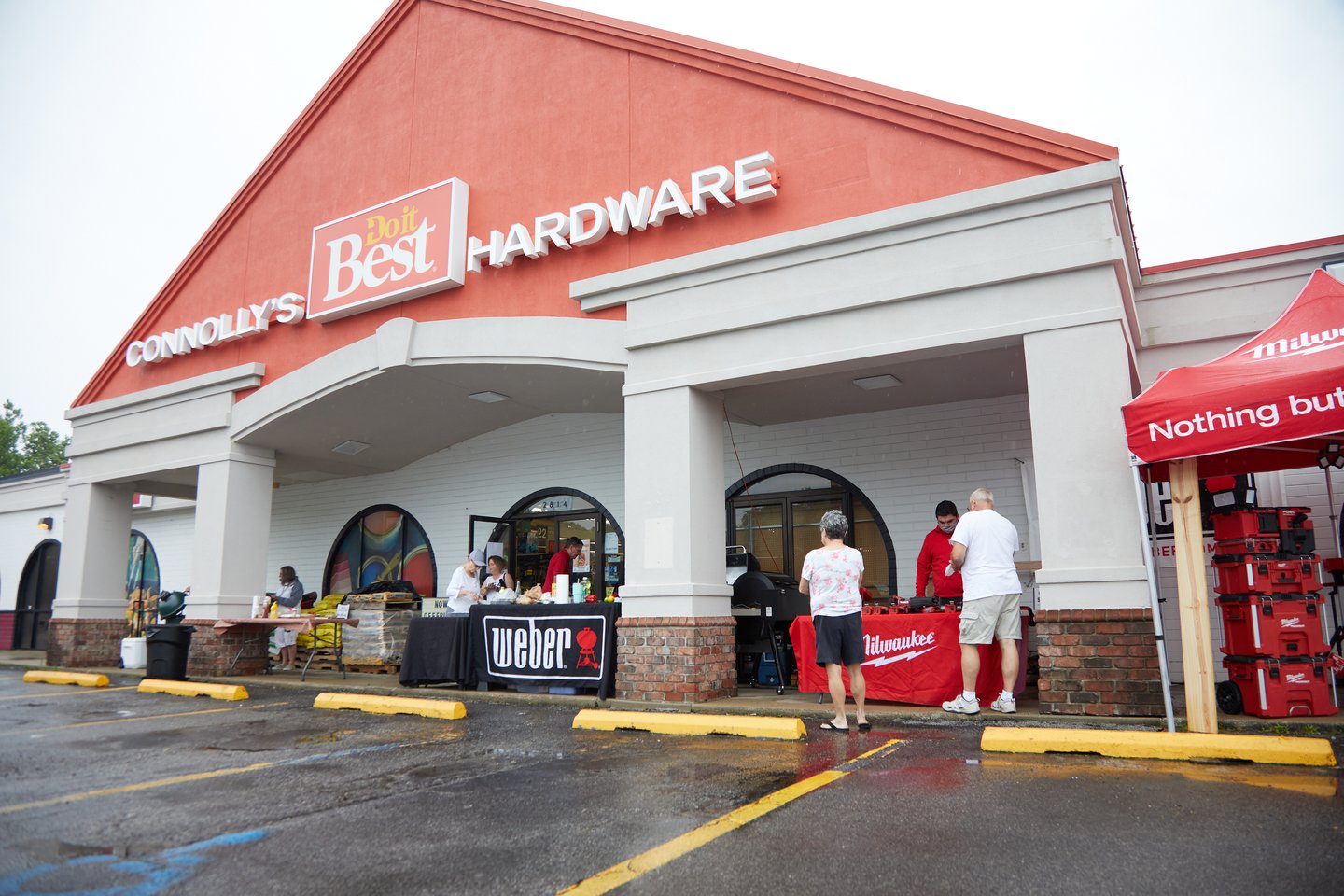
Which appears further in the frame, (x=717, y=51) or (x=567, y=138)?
(x=567, y=138)

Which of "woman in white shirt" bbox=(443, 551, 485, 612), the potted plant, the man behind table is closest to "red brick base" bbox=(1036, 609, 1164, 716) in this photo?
the man behind table

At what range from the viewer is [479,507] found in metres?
15.6

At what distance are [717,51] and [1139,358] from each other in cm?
572

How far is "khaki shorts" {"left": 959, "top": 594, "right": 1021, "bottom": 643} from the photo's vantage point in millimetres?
7551

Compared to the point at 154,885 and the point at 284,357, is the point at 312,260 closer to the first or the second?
the point at 284,357

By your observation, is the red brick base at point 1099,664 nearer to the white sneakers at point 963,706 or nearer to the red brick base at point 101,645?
the white sneakers at point 963,706

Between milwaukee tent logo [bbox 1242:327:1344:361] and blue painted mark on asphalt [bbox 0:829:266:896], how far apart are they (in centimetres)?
718

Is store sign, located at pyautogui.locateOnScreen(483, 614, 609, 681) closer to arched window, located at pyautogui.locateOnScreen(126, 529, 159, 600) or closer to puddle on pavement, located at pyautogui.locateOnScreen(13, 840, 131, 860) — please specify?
puddle on pavement, located at pyautogui.locateOnScreen(13, 840, 131, 860)

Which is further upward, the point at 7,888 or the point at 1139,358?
the point at 1139,358

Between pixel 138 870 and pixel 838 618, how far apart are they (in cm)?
490

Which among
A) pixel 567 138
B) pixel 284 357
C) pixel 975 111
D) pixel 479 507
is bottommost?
pixel 479 507

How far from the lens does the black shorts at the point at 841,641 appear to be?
711 cm

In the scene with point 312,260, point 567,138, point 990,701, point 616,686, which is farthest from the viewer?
point 312,260

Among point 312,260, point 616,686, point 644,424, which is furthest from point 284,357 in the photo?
point 616,686
